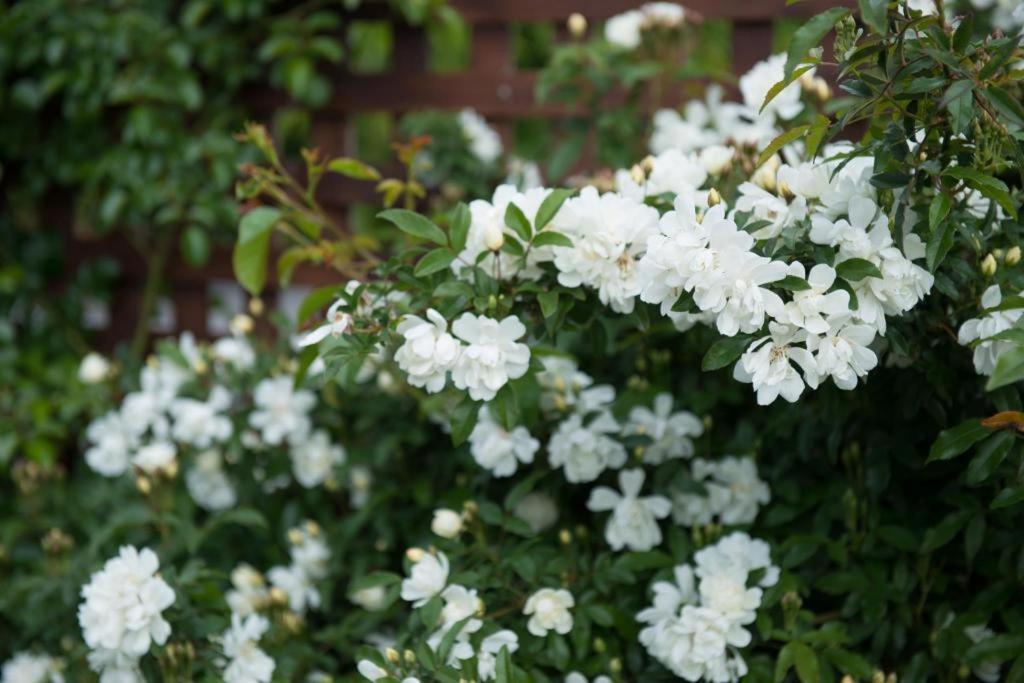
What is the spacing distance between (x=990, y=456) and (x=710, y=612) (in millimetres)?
400

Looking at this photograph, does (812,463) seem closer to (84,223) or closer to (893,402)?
(893,402)

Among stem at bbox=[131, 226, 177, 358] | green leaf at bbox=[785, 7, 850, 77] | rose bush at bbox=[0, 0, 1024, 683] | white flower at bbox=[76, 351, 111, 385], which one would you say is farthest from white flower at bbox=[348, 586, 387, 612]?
stem at bbox=[131, 226, 177, 358]

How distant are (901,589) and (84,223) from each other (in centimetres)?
220

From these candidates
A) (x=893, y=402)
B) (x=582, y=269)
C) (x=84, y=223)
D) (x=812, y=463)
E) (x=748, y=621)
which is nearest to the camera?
(x=582, y=269)

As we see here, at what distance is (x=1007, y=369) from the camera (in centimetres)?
100

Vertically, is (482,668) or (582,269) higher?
(582,269)

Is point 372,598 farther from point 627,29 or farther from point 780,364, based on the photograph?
point 627,29

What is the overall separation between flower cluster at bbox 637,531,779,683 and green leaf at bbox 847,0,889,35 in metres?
0.71

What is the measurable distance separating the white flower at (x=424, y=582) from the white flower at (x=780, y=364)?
54 centimetres

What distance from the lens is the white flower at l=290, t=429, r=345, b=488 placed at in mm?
1986

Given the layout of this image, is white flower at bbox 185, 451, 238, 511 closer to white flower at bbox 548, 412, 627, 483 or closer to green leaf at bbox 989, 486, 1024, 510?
white flower at bbox 548, 412, 627, 483

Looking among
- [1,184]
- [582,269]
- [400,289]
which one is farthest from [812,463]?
[1,184]

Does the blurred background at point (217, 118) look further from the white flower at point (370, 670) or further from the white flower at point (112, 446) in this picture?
the white flower at point (370, 670)

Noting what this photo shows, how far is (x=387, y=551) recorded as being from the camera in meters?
1.95
